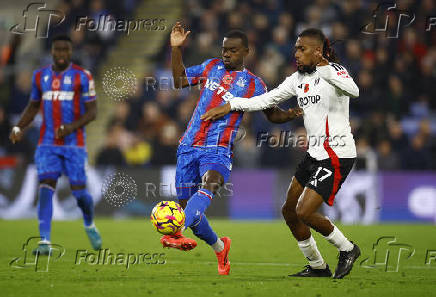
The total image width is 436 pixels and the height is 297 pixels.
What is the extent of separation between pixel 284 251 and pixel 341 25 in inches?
392

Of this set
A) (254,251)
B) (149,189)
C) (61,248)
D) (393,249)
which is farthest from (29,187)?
(393,249)

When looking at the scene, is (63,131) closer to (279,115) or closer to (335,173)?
(279,115)

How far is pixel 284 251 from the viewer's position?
36.2 ft

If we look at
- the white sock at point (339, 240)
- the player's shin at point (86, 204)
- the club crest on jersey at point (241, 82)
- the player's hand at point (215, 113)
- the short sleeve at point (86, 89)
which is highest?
the club crest on jersey at point (241, 82)

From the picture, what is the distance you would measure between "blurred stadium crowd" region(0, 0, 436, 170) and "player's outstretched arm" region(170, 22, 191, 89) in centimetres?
784

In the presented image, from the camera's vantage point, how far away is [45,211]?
10.3 m

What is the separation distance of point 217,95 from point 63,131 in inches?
106

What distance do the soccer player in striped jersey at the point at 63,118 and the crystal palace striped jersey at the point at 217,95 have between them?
2.59 m

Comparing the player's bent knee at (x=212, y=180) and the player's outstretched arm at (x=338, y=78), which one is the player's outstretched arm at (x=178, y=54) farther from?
the player's outstretched arm at (x=338, y=78)

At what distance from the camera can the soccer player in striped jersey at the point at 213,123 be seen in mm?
8047

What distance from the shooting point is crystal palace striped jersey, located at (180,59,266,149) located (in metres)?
8.17

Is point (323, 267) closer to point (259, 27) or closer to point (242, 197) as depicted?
point (242, 197)

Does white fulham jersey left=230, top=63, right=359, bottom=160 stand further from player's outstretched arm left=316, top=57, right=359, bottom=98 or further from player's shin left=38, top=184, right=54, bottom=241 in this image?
player's shin left=38, top=184, right=54, bottom=241

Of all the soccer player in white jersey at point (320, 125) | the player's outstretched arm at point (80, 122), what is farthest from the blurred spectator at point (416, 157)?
the soccer player in white jersey at point (320, 125)
